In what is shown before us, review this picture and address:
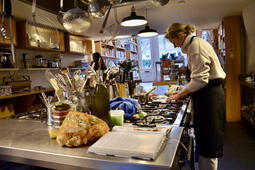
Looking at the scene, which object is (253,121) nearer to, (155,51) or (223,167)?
(223,167)

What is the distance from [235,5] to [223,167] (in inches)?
121

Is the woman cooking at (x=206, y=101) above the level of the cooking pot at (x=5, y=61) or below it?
below

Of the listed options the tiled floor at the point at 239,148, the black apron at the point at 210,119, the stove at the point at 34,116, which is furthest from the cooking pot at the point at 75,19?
the tiled floor at the point at 239,148

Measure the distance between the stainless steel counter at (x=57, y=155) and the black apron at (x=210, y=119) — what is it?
87 cm

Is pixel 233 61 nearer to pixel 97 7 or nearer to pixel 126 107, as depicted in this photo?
pixel 97 7

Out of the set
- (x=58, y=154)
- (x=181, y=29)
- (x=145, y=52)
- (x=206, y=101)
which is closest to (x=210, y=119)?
(x=206, y=101)

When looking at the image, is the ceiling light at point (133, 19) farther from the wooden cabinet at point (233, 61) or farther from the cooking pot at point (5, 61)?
the wooden cabinet at point (233, 61)

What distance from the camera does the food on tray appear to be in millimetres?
762

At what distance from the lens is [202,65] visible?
65.8 inches

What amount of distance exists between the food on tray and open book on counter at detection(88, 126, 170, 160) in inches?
1.8

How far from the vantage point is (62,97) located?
44.5 inches

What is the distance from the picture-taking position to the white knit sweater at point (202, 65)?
1667mm

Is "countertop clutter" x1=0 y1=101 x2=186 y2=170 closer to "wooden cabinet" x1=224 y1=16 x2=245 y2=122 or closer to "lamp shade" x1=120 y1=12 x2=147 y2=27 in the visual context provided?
"lamp shade" x1=120 y1=12 x2=147 y2=27

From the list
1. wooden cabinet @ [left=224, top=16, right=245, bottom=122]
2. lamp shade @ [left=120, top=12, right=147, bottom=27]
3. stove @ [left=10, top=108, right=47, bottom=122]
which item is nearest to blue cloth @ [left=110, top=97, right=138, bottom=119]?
stove @ [left=10, top=108, right=47, bottom=122]
